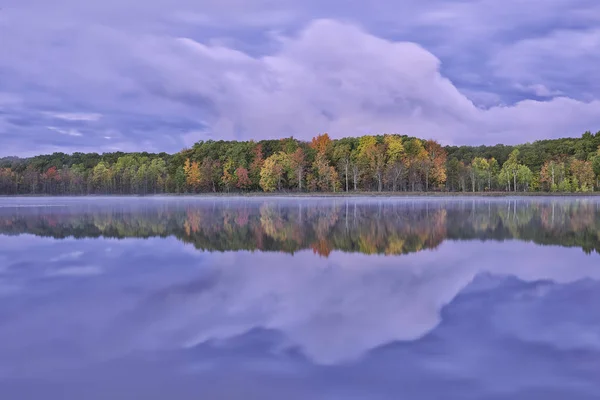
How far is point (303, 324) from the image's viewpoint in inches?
263

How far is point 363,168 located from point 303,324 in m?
81.2

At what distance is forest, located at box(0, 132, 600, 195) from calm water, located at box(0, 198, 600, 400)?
231 feet

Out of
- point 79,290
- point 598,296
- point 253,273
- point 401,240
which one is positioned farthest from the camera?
point 401,240

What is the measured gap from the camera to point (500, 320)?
6746 millimetres

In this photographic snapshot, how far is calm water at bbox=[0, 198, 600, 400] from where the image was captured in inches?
192

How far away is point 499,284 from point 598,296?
1440 mm

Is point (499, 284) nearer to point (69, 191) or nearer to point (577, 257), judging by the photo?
point (577, 257)

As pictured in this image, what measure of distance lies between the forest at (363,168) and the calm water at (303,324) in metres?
70.5

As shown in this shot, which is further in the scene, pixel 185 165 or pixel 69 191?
pixel 69 191

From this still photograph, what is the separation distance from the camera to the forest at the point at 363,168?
8581 cm

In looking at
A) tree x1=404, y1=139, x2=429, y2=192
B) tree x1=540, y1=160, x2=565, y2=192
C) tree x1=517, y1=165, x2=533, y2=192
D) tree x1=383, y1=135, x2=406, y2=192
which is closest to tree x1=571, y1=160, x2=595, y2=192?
tree x1=540, y1=160, x2=565, y2=192

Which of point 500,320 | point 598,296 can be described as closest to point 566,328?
point 500,320

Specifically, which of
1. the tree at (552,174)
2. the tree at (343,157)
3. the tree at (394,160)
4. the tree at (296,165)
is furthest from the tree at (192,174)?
the tree at (552,174)

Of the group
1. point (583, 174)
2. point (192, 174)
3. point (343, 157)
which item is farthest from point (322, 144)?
point (583, 174)
